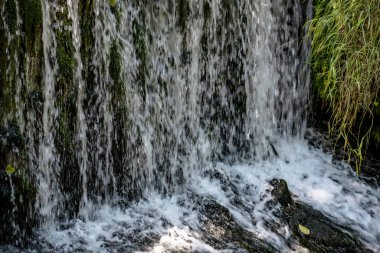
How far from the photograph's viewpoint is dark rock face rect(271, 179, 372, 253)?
12.1ft

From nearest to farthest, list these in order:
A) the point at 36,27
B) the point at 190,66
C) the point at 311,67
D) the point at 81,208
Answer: the point at 36,27
the point at 81,208
the point at 190,66
the point at 311,67

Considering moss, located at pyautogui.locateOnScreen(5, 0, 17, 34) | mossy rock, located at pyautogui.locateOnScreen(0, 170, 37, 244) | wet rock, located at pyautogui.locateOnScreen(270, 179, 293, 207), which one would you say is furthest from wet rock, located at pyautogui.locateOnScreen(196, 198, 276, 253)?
moss, located at pyautogui.locateOnScreen(5, 0, 17, 34)

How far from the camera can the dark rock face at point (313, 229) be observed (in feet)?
12.1

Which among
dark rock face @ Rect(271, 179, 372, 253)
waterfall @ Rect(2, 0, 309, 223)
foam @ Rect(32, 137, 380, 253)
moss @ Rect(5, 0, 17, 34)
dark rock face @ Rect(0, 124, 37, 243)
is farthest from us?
dark rock face @ Rect(271, 179, 372, 253)

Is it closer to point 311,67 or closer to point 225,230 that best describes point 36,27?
point 225,230

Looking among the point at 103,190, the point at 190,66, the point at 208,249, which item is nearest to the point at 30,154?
the point at 103,190

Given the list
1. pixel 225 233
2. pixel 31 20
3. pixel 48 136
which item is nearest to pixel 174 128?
pixel 225 233

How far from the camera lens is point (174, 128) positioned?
4172 millimetres

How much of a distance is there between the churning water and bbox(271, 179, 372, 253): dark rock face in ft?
0.41

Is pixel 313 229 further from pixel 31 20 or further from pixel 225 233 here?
pixel 31 20

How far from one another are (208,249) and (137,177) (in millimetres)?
929

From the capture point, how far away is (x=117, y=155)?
3758mm

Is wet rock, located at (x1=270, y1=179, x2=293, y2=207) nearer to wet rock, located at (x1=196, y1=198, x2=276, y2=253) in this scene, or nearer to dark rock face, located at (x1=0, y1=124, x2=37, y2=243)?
wet rock, located at (x1=196, y1=198, x2=276, y2=253)

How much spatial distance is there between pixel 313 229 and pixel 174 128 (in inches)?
Answer: 57.6
